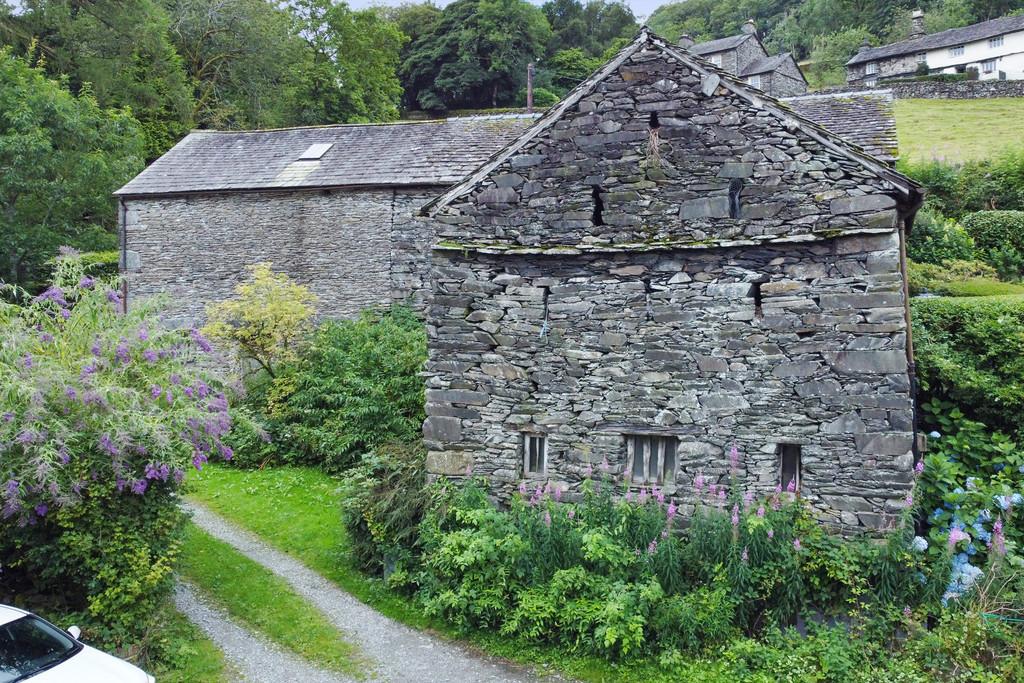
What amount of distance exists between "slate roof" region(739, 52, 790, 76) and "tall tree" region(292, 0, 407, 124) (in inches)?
937

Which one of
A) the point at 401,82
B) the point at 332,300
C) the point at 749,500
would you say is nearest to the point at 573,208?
the point at 749,500

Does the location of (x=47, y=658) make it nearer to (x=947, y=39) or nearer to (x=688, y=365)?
(x=688, y=365)

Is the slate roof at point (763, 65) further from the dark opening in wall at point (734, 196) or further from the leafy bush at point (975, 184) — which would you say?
the dark opening in wall at point (734, 196)

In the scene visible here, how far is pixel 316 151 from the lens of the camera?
21547 millimetres

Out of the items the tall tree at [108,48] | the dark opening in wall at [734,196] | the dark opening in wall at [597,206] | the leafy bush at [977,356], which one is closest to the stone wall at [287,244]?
the dark opening in wall at [597,206]

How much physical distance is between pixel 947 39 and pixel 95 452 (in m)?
65.1

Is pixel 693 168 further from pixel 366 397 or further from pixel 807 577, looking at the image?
pixel 366 397

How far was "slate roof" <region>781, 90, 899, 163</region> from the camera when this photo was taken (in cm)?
1315

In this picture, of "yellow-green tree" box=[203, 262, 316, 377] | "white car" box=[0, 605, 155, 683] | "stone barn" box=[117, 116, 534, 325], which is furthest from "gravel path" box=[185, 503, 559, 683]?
"stone barn" box=[117, 116, 534, 325]

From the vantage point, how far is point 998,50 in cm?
5197

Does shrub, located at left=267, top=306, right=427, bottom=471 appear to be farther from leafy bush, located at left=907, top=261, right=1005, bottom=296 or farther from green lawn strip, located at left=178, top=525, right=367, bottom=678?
leafy bush, located at left=907, top=261, right=1005, bottom=296

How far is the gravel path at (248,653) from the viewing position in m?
8.22

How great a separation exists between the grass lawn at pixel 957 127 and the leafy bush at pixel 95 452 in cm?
2726

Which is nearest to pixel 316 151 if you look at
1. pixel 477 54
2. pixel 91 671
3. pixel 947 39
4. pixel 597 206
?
pixel 597 206
